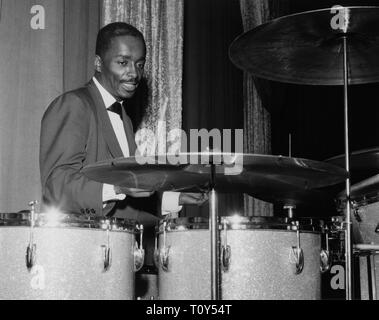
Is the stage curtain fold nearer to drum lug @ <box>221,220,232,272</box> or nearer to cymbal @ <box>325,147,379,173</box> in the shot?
cymbal @ <box>325,147,379,173</box>

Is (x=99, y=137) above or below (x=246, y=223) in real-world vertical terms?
above

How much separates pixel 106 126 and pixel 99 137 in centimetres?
6

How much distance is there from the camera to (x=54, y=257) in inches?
73.6

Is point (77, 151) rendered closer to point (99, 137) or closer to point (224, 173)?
point (99, 137)

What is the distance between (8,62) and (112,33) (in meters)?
0.58

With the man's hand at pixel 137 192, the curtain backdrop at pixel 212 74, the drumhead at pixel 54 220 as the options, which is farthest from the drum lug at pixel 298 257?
the curtain backdrop at pixel 212 74

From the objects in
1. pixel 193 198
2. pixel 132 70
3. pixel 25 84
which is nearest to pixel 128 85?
pixel 132 70

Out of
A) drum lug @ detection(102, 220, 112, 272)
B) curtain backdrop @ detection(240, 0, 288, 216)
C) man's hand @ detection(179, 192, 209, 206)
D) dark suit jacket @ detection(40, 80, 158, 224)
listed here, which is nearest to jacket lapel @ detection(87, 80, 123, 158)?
dark suit jacket @ detection(40, 80, 158, 224)

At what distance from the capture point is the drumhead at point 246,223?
79.4 inches

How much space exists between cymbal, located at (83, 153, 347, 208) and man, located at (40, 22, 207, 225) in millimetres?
155

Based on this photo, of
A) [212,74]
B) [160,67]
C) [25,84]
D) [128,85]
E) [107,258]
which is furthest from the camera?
[212,74]

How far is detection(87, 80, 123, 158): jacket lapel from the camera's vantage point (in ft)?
8.54

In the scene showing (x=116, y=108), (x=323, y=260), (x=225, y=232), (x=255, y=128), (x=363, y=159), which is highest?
(x=255, y=128)
